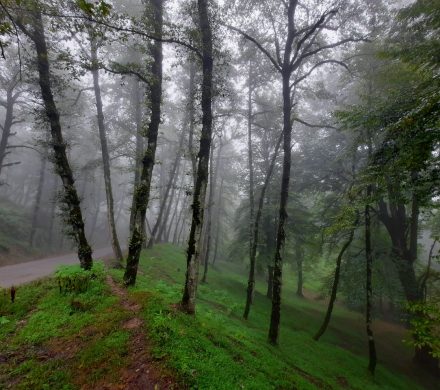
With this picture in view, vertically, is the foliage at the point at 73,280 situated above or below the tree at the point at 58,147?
below

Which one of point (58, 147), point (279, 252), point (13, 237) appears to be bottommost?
point (13, 237)

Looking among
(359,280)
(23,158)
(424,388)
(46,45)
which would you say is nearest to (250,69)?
(46,45)

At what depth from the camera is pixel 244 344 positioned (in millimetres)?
8297

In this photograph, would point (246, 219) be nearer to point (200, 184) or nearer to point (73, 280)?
point (200, 184)

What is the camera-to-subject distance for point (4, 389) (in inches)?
210

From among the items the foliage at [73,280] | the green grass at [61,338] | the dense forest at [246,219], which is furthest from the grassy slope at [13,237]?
the green grass at [61,338]

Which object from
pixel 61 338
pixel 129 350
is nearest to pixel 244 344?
pixel 129 350

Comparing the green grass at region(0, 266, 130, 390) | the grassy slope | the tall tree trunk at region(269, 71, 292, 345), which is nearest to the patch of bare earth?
the green grass at region(0, 266, 130, 390)

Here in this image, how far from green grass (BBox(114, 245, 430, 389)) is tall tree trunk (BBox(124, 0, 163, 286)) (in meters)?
0.89

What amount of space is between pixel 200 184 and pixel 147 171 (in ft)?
8.30

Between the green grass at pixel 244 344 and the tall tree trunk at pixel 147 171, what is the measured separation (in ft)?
2.93

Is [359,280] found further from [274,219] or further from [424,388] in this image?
[274,219]

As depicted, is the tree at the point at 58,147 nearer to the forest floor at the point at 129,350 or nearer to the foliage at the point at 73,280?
the foliage at the point at 73,280

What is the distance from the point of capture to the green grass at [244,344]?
5.90 meters
